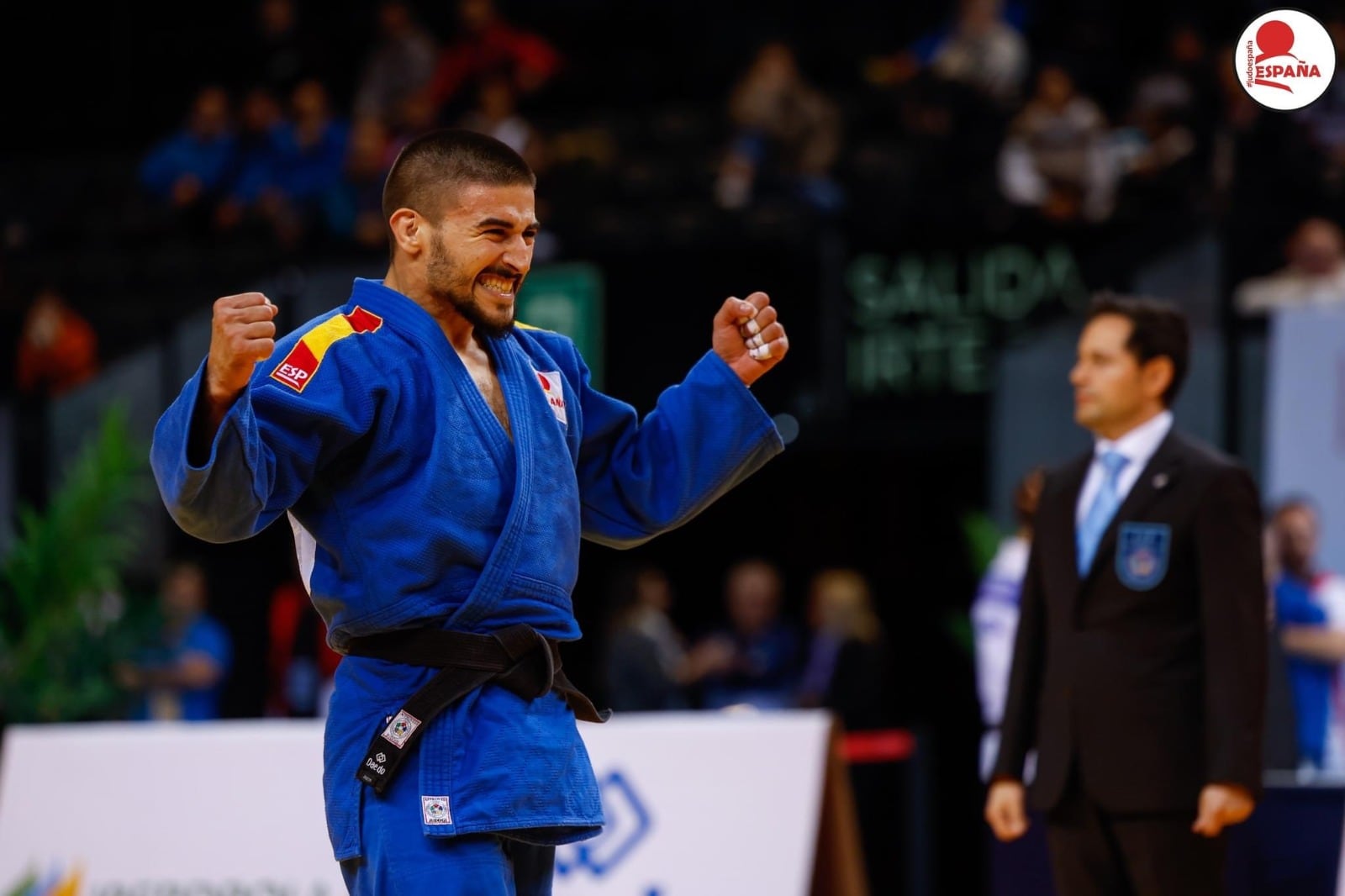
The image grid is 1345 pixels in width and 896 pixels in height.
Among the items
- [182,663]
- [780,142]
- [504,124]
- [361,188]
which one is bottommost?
[182,663]

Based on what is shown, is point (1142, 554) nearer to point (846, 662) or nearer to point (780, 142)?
point (846, 662)

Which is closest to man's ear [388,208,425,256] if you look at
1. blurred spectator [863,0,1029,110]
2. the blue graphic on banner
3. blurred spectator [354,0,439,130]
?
the blue graphic on banner

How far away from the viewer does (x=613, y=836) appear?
542cm

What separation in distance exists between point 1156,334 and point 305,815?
2.78 metres

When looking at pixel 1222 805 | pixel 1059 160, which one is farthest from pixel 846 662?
pixel 1222 805

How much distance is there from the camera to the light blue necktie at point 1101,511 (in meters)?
4.57

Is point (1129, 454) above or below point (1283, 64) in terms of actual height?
below

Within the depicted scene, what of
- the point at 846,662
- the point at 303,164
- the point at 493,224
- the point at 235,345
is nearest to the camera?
the point at 235,345

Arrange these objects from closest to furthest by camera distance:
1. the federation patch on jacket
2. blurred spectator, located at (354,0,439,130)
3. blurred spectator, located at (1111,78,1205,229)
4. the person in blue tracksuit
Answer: the person in blue tracksuit
the federation patch on jacket
blurred spectator, located at (1111,78,1205,229)
blurred spectator, located at (354,0,439,130)

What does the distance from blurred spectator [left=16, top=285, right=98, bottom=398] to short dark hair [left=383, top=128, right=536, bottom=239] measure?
925 cm

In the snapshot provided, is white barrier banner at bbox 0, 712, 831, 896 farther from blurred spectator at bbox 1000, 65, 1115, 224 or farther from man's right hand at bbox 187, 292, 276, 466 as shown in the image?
blurred spectator at bbox 1000, 65, 1115, 224

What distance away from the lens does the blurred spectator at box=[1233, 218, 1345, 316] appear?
28.7 ft

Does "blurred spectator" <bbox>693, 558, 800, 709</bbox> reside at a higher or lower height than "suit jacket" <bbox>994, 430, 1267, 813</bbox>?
lower

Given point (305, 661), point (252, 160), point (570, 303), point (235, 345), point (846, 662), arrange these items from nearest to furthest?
point (235, 345) → point (846, 662) → point (305, 661) → point (570, 303) → point (252, 160)
